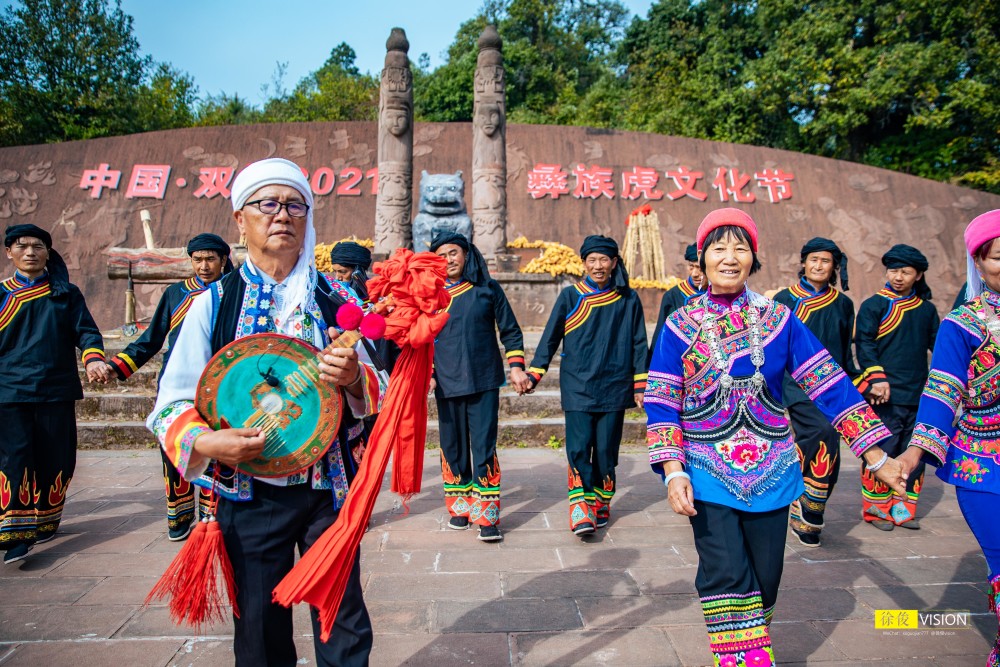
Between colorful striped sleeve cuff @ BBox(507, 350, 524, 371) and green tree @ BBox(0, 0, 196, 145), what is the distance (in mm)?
21119

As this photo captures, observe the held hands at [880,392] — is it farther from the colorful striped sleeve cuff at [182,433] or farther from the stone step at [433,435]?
the colorful striped sleeve cuff at [182,433]

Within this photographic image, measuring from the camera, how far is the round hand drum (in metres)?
1.92

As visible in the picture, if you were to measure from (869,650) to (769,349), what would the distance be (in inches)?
58.9

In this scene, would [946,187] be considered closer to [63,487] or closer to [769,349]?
[769,349]

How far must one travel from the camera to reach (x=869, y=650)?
291 cm

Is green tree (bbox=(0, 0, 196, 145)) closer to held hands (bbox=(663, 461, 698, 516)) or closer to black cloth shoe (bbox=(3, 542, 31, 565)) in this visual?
black cloth shoe (bbox=(3, 542, 31, 565))

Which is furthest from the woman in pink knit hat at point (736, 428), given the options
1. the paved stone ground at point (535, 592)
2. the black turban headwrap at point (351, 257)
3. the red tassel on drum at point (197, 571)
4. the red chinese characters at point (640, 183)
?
the red chinese characters at point (640, 183)

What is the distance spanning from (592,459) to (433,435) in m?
2.70

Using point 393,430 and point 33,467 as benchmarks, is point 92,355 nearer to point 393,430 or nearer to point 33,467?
point 33,467

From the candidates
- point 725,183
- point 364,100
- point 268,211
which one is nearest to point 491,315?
point 268,211

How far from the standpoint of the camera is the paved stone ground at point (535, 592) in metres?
2.89

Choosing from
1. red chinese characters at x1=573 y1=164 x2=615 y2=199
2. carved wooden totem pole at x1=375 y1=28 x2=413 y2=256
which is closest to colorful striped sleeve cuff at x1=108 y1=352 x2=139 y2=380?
carved wooden totem pole at x1=375 y1=28 x2=413 y2=256

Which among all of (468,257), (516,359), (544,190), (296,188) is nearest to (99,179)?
(544,190)

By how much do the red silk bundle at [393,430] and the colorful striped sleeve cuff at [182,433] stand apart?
398 millimetres
